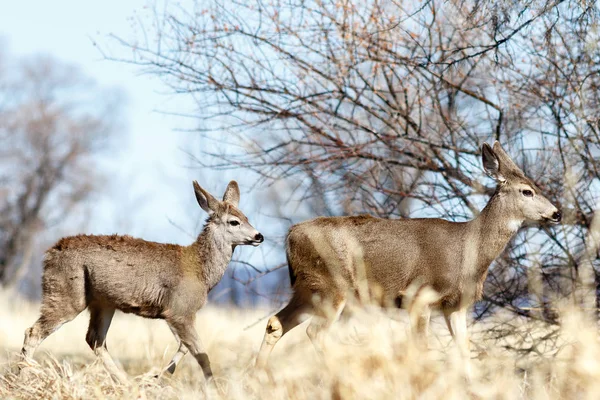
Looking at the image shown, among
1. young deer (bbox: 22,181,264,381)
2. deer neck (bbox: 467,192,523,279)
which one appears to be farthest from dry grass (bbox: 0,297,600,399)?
deer neck (bbox: 467,192,523,279)

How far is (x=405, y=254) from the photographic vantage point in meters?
9.16

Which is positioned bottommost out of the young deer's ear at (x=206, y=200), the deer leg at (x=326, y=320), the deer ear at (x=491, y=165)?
the deer leg at (x=326, y=320)

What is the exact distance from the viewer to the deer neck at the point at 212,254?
30.1ft

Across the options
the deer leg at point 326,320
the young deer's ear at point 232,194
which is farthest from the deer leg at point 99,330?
the deer leg at point 326,320

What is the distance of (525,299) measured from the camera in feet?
34.5

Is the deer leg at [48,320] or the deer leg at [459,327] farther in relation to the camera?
the deer leg at [459,327]

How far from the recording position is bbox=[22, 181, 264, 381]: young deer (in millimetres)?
8438

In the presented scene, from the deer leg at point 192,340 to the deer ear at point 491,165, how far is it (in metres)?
3.16

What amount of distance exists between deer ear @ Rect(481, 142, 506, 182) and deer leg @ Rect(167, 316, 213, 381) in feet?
10.4

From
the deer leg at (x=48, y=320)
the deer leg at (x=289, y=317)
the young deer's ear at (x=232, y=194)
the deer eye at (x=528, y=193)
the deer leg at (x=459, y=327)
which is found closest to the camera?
the deer leg at (x=48, y=320)

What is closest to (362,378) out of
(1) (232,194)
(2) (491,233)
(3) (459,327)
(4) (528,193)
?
(3) (459,327)

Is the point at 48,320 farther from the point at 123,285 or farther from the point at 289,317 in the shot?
the point at 289,317

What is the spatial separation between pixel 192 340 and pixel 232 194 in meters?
1.84

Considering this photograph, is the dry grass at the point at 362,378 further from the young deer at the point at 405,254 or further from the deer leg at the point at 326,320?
the young deer at the point at 405,254
